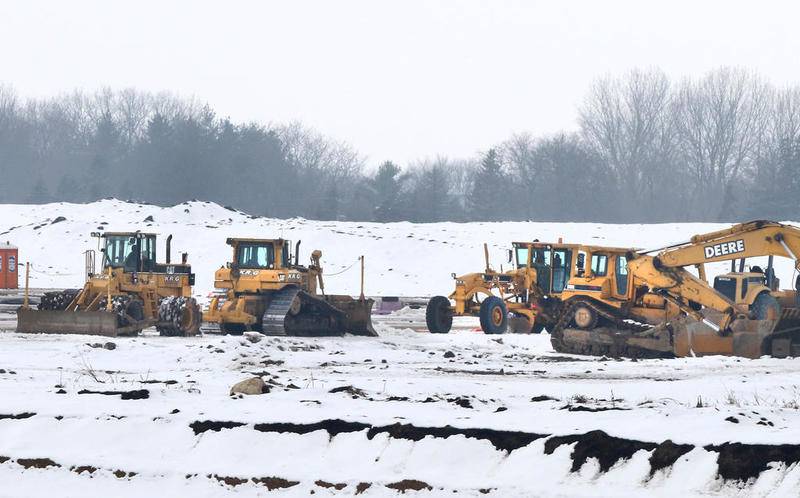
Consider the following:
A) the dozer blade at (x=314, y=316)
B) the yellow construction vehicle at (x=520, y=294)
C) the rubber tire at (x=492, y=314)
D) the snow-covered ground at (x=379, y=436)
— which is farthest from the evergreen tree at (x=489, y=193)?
the snow-covered ground at (x=379, y=436)

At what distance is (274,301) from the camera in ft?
98.4

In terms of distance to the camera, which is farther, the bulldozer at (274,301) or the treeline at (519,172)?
the treeline at (519,172)

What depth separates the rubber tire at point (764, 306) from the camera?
27531 millimetres

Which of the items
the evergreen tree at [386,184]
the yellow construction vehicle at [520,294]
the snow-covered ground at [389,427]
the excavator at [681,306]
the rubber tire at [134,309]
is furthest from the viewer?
the evergreen tree at [386,184]

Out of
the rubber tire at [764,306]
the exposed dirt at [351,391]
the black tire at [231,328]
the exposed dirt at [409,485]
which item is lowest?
the exposed dirt at [409,485]

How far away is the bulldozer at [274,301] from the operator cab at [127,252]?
2106mm

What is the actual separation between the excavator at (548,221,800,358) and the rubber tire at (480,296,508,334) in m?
3.44

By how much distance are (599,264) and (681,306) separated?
2.76 metres

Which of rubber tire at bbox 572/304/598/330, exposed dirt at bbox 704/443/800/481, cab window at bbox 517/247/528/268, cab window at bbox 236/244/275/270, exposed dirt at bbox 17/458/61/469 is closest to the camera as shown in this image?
exposed dirt at bbox 704/443/800/481

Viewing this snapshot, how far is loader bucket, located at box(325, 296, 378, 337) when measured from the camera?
30891 millimetres

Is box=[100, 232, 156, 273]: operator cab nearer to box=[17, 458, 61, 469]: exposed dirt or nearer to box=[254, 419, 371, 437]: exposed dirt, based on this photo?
box=[17, 458, 61, 469]: exposed dirt

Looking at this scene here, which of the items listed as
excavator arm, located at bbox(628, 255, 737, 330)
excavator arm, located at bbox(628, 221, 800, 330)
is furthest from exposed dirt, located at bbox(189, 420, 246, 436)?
excavator arm, located at bbox(628, 255, 737, 330)

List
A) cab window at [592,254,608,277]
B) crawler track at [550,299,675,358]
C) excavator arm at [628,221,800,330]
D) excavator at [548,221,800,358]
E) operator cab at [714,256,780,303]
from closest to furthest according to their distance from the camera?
excavator at [548,221,800,358] < crawler track at [550,299,675,358] < excavator arm at [628,221,800,330] < cab window at [592,254,608,277] < operator cab at [714,256,780,303]

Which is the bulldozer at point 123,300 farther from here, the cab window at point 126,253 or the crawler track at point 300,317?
the crawler track at point 300,317
